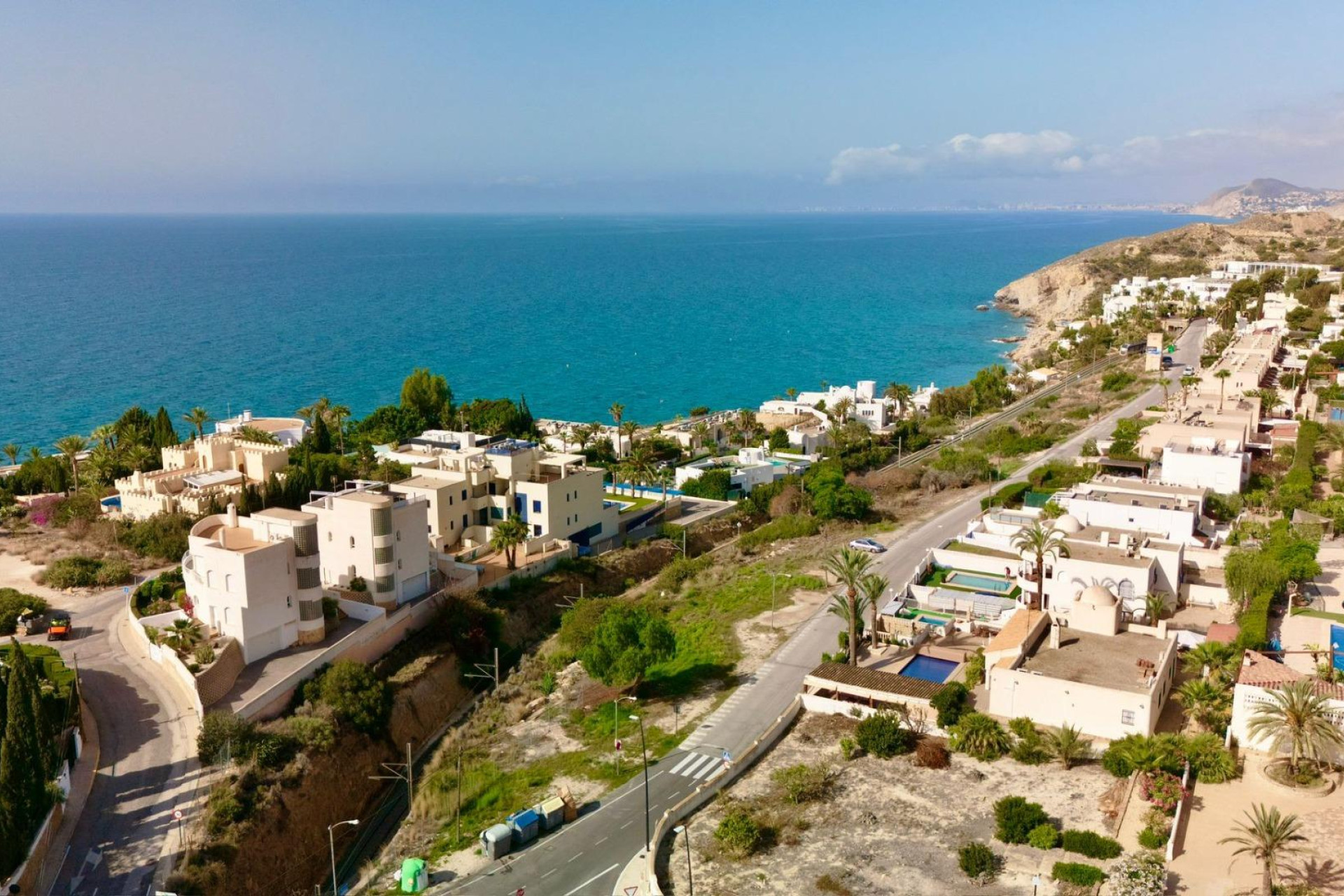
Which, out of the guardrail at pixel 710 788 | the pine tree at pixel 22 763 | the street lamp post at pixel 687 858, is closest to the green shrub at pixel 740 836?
the street lamp post at pixel 687 858

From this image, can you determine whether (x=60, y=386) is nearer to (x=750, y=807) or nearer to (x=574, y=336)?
(x=574, y=336)

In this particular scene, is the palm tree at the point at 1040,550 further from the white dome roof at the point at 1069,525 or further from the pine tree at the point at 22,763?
the pine tree at the point at 22,763

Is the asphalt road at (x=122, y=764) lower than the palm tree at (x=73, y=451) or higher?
lower

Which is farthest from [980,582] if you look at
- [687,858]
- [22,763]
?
[22,763]

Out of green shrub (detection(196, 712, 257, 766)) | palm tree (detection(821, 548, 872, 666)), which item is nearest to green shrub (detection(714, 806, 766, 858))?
palm tree (detection(821, 548, 872, 666))

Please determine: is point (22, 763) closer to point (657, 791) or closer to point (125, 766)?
point (125, 766)

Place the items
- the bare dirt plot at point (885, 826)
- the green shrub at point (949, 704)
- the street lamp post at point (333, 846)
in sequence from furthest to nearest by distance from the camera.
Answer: the green shrub at point (949, 704) < the street lamp post at point (333, 846) < the bare dirt plot at point (885, 826)
